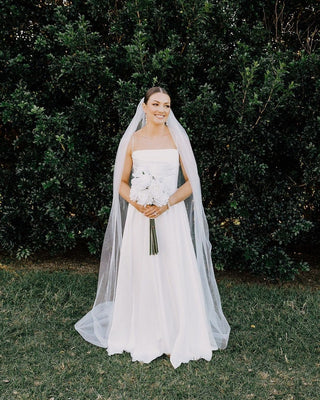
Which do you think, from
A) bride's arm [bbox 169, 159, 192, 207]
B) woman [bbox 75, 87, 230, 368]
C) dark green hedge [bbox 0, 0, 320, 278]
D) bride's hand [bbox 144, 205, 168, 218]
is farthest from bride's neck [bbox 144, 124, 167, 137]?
dark green hedge [bbox 0, 0, 320, 278]

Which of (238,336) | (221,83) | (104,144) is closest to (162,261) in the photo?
(238,336)

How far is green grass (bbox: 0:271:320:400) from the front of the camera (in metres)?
3.62

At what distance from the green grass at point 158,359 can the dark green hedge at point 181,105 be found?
32.5 inches

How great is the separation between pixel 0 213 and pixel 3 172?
24.5 inches

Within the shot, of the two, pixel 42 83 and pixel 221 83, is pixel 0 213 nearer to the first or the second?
pixel 42 83

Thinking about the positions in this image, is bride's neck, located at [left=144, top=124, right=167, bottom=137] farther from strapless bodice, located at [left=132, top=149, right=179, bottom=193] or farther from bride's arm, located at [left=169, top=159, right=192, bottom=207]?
bride's arm, located at [left=169, top=159, right=192, bottom=207]

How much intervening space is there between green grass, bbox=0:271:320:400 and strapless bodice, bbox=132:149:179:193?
69.0 inches

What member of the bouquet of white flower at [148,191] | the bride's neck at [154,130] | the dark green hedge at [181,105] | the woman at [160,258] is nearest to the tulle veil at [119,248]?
the woman at [160,258]

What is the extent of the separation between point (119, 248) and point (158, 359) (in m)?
1.18

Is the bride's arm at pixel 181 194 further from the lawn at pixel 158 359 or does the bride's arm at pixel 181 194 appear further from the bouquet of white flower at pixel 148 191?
the lawn at pixel 158 359

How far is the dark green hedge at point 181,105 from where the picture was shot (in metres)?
5.14

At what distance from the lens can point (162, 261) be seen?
418 cm

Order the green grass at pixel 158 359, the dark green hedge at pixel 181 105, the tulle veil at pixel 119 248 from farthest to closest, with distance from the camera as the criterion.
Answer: the dark green hedge at pixel 181 105
the tulle veil at pixel 119 248
the green grass at pixel 158 359

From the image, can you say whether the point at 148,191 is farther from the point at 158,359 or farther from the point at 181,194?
the point at 158,359
